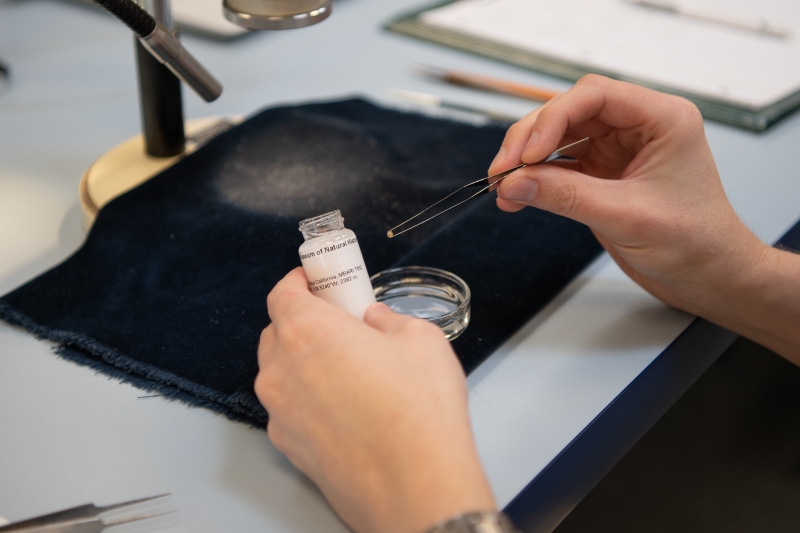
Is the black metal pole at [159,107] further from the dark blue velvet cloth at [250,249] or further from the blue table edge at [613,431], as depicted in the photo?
the blue table edge at [613,431]

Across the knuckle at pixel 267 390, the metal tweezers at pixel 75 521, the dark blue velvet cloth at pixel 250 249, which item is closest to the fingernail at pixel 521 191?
the dark blue velvet cloth at pixel 250 249

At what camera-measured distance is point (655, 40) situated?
133 cm

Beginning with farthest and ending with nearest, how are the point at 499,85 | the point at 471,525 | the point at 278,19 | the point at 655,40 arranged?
the point at 655,40
the point at 499,85
the point at 278,19
the point at 471,525

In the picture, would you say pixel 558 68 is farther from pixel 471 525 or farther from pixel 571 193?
pixel 471 525

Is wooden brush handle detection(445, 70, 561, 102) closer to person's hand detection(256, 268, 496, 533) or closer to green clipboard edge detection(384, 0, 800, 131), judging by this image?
green clipboard edge detection(384, 0, 800, 131)

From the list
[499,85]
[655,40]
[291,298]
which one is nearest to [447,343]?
[291,298]

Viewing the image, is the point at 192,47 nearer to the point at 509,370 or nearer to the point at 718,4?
the point at 509,370

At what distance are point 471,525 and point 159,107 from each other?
69 cm

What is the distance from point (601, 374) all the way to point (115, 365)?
1.38ft

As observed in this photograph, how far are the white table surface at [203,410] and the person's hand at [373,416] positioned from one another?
54 millimetres

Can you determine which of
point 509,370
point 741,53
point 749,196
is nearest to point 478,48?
point 741,53

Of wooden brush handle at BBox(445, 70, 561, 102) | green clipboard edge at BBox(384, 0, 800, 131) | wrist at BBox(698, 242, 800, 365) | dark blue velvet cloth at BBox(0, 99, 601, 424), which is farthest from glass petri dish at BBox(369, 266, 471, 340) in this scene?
green clipboard edge at BBox(384, 0, 800, 131)

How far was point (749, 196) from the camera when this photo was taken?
931 millimetres

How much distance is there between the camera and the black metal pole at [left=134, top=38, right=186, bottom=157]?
906 mm
